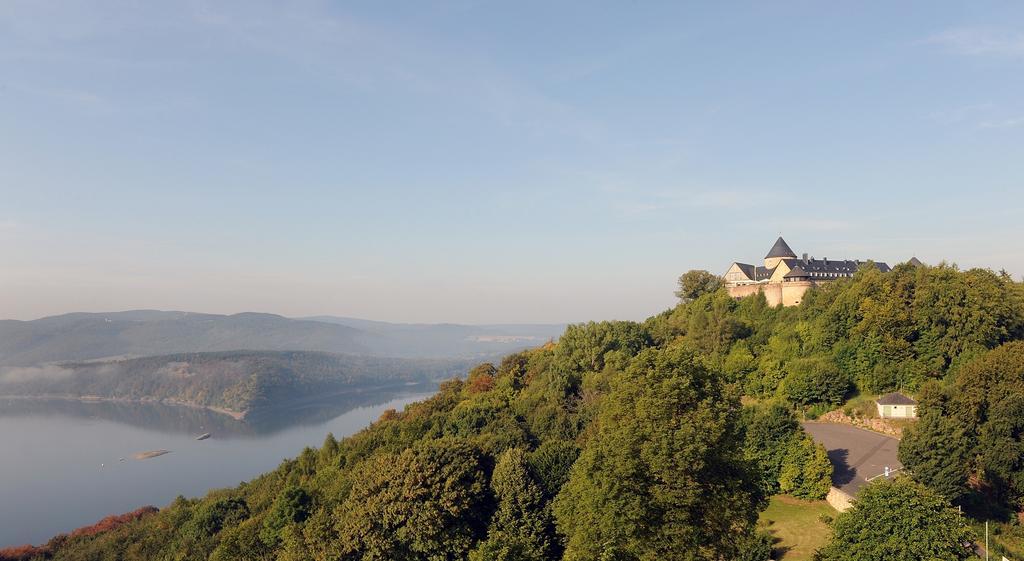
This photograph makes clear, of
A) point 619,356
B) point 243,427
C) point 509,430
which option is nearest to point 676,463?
point 509,430

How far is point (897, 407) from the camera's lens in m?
39.2

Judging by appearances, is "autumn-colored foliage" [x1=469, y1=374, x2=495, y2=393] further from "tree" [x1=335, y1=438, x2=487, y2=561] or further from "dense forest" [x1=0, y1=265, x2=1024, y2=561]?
"tree" [x1=335, y1=438, x2=487, y2=561]

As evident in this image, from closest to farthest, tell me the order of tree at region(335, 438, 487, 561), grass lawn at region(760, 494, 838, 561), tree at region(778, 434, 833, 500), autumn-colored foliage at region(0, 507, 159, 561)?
grass lawn at region(760, 494, 838, 561) < tree at region(335, 438, 487, 561) < tree at region(778, 434, 833, 500) < autumn-colored foliage at region(0, 507, 159, 561)

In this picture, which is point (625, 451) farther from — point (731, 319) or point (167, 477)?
point (167, 477)

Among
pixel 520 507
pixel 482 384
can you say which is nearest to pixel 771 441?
pixel 520 507

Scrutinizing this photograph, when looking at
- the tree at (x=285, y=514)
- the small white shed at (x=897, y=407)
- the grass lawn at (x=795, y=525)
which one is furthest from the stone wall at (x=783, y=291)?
the tree at (x=285, y=514)

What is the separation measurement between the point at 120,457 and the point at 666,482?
14799cm

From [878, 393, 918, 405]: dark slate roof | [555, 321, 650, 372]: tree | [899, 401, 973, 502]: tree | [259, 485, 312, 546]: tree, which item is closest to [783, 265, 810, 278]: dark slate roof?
[555, 321, 650, 372]: tree

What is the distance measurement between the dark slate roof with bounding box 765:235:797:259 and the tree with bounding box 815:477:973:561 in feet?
170

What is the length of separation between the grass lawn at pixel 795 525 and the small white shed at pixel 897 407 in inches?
548

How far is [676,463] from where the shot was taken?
62.1 feet

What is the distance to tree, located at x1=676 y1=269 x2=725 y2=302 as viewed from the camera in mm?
71562

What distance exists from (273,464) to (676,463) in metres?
118

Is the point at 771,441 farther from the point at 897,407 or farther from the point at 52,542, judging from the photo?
the point at 52,542
